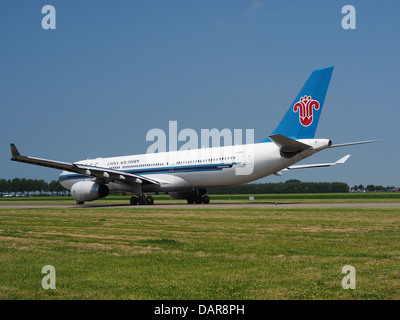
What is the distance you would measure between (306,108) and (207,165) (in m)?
10.1

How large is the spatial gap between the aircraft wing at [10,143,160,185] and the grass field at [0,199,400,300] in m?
21.0

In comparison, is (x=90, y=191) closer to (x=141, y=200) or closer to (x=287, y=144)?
(x=141, y=200)

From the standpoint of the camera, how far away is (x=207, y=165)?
39906 millimetres

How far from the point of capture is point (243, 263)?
986cm

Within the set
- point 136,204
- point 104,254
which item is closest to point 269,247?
point 104,254

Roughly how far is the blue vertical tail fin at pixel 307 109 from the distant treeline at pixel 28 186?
471ft

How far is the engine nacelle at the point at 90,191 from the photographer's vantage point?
41625 millimetres

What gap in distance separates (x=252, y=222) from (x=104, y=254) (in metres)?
9.55

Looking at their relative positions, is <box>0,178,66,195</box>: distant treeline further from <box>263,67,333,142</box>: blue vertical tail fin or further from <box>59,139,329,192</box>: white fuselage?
<box>263,67,333,142</box>: blue vertical tail fin

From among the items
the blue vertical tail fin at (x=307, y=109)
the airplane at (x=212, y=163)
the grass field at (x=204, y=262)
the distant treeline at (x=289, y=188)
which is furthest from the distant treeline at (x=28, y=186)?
the grass field at (x=204, y=262)

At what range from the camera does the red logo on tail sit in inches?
1345

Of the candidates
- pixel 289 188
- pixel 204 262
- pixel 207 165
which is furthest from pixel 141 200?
pixel 289 188
